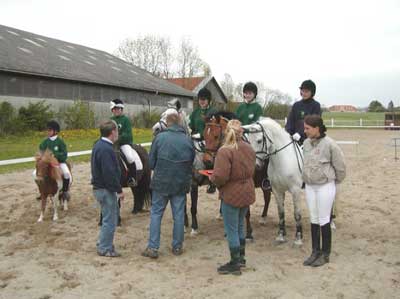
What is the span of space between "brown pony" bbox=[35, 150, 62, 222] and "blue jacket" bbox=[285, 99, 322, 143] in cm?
428

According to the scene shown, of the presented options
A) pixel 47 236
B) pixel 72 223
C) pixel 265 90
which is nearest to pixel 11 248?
pixel 47 236

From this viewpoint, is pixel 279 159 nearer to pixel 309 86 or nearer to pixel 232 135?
pixel 309 86

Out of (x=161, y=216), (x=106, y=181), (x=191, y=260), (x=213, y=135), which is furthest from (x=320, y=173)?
(x=106, y=181)

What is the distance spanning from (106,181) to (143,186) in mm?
2768

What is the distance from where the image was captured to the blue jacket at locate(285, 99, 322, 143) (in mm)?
6301

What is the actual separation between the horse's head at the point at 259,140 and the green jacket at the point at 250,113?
2.41 feet

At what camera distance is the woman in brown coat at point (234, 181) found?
4.34 meters

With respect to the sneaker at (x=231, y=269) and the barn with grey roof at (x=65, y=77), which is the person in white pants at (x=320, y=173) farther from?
the barn with grey roof at (x=65, y=77)

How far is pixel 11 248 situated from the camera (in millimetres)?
5484

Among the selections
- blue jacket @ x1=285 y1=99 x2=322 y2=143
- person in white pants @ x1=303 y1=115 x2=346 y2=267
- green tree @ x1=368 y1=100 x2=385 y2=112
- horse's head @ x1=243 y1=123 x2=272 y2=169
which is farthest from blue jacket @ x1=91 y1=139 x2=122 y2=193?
green tree @ x1=368 y1=100 x2=385 y2=112

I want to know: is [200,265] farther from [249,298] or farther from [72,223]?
[72,223]

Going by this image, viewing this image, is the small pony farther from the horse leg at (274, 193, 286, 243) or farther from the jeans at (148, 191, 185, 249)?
the horse leg at (274, 193, 286, 243)

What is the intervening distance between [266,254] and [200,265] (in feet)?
3.30

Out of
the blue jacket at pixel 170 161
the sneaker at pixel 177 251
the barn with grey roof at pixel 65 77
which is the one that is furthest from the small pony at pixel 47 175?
the barn with grey roof at pixel 65 77
